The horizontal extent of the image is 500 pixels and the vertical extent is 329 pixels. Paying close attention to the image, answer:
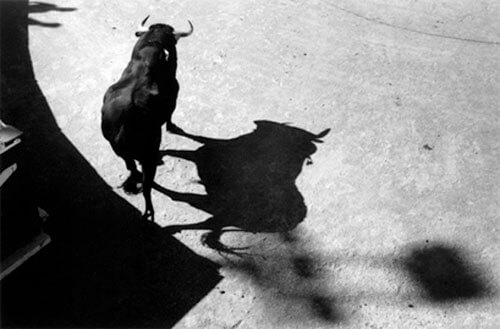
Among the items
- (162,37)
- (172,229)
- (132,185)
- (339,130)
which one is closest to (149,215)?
(172,229)

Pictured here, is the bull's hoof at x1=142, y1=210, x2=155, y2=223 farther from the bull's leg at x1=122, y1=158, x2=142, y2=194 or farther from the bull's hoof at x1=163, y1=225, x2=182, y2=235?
the bull's leg at x1=122, y1=158, x2=142, y2=194

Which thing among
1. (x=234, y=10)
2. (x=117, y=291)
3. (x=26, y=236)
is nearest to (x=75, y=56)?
(x=234, y=10)

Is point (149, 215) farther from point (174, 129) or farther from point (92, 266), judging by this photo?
point (174, 129)

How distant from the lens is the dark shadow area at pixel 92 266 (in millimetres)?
4773

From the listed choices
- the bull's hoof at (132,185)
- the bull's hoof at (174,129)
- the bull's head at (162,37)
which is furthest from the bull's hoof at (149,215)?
the bull's head at (162,37)

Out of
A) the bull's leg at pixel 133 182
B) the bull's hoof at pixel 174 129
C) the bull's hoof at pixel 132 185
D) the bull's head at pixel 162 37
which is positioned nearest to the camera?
the bull's leg at pixel 133 182

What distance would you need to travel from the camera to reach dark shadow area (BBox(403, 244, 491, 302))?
499 centimetres

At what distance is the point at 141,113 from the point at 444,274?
3015 mm

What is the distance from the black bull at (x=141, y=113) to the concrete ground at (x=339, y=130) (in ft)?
1.87

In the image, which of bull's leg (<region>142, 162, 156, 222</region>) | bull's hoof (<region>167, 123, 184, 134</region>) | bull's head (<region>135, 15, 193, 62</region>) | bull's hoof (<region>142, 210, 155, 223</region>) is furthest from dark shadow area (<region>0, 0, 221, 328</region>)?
bull's head (<region>135, 15, 193, 62</region>)

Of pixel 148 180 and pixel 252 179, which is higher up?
pixel 148 180

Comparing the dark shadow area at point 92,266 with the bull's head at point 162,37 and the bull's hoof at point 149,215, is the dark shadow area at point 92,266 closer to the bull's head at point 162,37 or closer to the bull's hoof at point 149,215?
the bull's hoof at point 149,215

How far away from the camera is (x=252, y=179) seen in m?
6.00

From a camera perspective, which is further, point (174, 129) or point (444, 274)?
point (174, 129)
